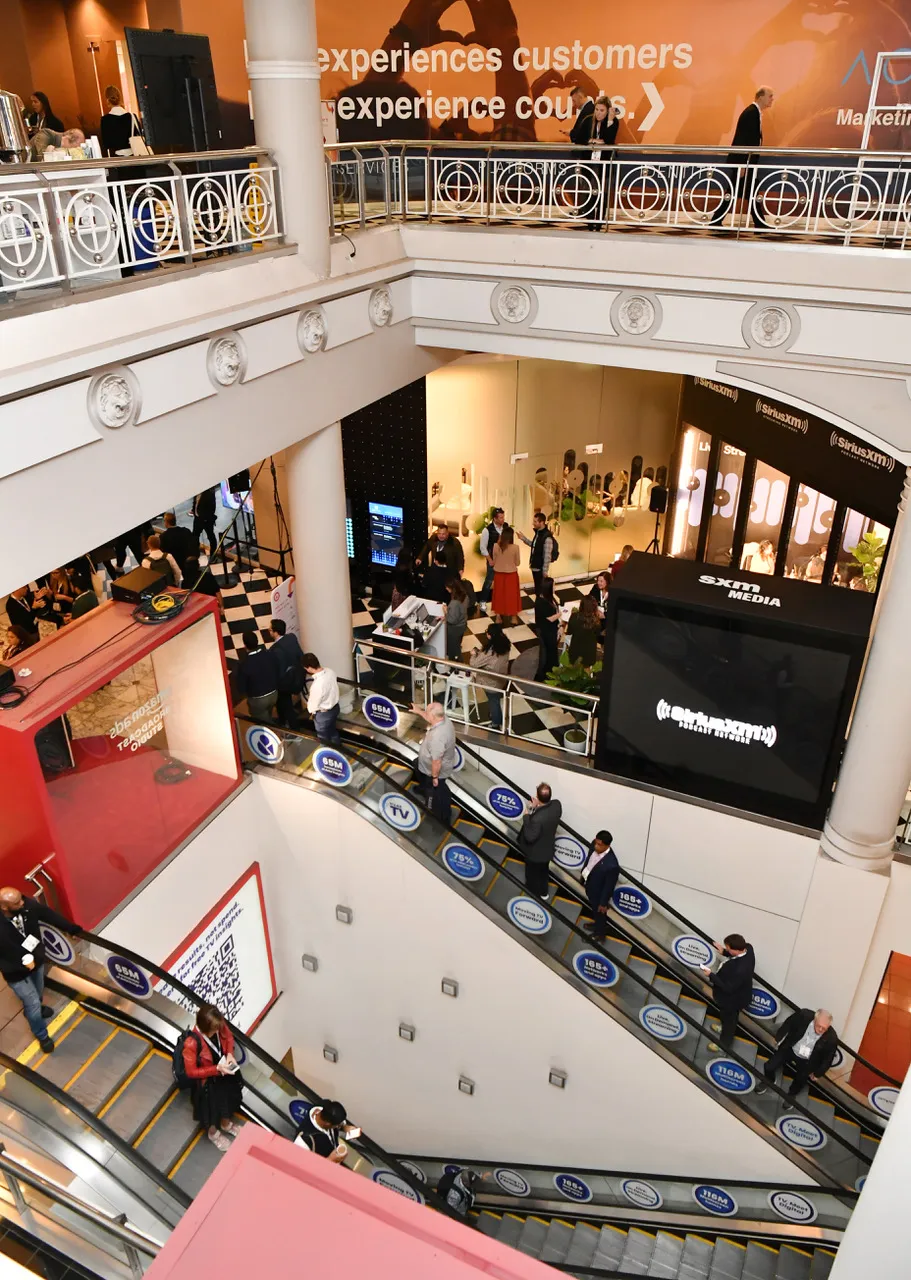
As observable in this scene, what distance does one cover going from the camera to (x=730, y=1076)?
7.91 metres

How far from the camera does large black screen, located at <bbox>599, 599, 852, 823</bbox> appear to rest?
25.0 ft

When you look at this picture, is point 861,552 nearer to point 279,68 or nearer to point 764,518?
point 764,518

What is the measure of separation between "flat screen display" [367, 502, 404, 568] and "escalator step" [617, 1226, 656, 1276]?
8.32 metres

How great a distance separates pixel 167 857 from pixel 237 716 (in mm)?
1609

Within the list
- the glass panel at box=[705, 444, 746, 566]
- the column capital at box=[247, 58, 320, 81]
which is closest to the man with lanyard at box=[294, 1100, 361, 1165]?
the column capital at box=[247, 58, 320, 81]

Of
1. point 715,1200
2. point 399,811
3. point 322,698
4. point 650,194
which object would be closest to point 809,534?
point 650,194

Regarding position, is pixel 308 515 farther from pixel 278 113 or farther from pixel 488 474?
pixel 488 474

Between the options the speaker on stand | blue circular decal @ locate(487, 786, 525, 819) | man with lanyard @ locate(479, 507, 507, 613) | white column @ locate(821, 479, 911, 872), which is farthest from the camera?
the speaker on stand

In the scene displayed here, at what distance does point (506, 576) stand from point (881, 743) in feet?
16.6

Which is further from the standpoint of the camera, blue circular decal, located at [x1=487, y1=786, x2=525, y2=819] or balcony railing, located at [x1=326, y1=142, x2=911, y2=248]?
blue circular decal, located at [x1=487, y1=786, x2=525, y2=819]

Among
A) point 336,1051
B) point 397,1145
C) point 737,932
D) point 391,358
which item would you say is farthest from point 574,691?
point 397,1145

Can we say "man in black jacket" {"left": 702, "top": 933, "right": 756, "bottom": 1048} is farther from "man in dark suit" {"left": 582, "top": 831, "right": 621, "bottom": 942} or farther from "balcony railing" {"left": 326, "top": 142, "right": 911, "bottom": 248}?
"balcony railing" {"left": 326, "top": 142, "right": 911, "bottom": 248}

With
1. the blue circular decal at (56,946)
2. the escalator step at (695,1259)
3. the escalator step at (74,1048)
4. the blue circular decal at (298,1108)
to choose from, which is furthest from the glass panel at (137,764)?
the escalator step at (695,1259)

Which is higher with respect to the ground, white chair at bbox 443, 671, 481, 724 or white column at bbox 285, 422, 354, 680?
white column at bbox 285, 422, 354, 680
